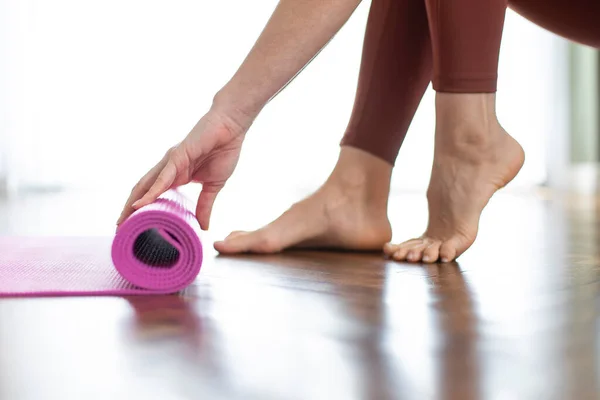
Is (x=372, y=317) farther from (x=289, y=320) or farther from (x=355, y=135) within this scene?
(x=355, y=135)

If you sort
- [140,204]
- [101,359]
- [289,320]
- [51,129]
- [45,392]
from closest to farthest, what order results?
[45,392] → [101,359] → [289,320] → [140,204] → [51,129]

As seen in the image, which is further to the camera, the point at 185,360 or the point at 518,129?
the point at 518,129

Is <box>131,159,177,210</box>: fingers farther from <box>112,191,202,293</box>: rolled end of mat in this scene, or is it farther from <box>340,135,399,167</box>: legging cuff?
<box>340,135,399,167</box>: legging cuff

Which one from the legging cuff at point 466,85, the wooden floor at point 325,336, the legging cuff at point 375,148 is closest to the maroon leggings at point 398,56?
the legging cuff at point 375,148

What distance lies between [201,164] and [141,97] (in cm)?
329

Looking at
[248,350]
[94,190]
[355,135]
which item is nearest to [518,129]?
[94,190]

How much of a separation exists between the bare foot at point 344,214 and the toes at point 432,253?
8.5 inches

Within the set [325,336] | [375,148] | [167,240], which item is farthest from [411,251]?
[325,336]

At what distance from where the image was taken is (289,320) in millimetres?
888

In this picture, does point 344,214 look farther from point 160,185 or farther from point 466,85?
point 160,185

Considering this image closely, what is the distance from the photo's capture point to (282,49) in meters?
1.26

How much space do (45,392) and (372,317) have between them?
1.33ft

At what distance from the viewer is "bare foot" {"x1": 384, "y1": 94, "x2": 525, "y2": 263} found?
1.40m

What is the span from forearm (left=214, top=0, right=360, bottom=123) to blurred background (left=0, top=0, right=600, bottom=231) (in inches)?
111
